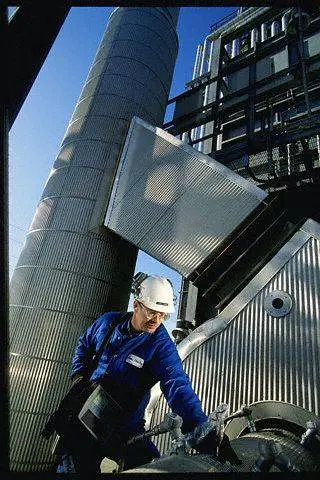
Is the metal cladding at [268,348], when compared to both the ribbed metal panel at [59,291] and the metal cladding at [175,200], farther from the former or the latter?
the ribbed metal panel at [59,291]

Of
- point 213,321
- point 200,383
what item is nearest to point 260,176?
point 213,321

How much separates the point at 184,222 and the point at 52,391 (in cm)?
398

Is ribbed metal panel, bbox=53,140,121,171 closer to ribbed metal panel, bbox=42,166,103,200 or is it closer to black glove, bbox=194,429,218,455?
ribbed metal panel, bbox=42,166,103,200

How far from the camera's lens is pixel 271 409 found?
11.6 ft

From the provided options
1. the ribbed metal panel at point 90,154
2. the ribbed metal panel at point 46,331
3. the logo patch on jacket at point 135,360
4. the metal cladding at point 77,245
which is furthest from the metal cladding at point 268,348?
the ribbed metal panel at point 90,154

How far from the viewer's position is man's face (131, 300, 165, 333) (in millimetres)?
3252

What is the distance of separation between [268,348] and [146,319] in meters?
1.81

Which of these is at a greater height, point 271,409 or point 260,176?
point 260,176

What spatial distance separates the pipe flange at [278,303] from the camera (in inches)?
161

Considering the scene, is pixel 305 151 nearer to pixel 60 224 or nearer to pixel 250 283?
pixel 250 283

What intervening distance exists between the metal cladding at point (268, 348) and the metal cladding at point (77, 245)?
2518mm

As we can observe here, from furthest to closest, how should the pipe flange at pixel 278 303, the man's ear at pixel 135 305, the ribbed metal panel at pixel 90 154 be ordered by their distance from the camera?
the ribbed metal panel at pixel 90 154 < the pipe flange at pixel 278 303 < the man's ear at pixel 135 305

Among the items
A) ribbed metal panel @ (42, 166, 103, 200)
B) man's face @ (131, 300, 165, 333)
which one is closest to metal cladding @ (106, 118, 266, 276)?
ribbed metal panel @ (42, 166, 103, 200)

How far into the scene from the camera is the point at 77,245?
22.5ft
